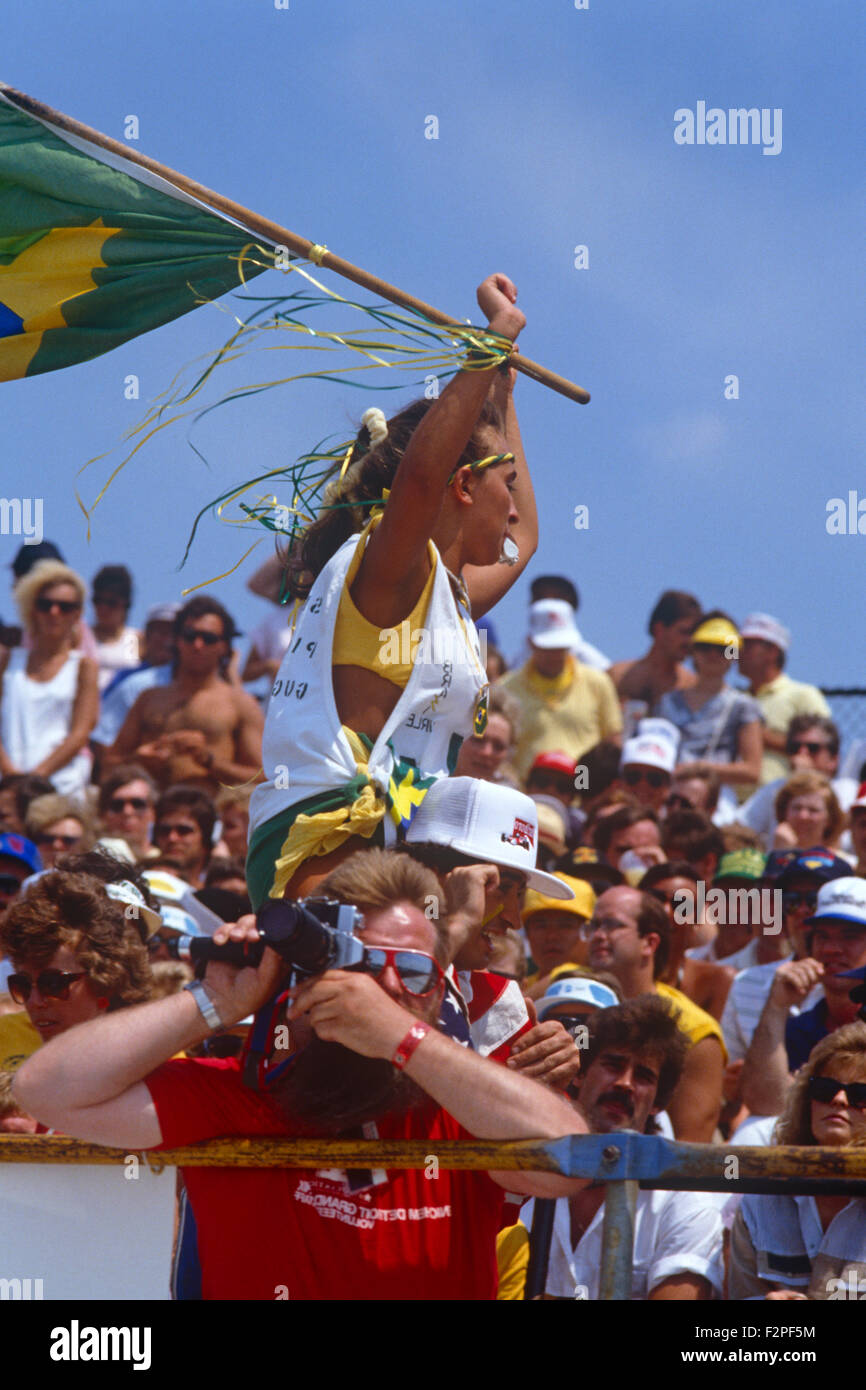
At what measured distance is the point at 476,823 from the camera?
3824mm

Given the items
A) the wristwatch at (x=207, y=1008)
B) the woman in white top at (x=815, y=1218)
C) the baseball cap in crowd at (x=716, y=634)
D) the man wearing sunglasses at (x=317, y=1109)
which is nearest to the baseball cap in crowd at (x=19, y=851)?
the woman in white top at (x=815, y=1218)

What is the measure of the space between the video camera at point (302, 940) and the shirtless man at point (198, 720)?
5.40 meters

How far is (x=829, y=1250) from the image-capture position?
12.0 feet

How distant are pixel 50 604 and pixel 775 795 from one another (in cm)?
400

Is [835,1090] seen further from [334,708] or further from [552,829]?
[552,829]

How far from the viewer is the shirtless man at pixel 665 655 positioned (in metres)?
9.51

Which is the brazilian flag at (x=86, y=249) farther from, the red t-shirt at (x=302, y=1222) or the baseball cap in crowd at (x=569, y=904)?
the baseball cap in crowd at (x=569, y=904)

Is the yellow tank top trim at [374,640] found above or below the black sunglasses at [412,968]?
above

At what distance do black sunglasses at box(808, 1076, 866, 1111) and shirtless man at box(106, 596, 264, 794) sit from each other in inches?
185

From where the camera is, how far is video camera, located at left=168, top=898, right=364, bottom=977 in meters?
2.76

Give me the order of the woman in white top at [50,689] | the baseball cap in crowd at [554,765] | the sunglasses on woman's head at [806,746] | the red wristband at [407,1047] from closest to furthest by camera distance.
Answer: the red wristband at [407,1047] → the baseball cap in crowd at [554,765] → the sunglasses on woman's head at [806,746] → the woman in white top at [50,689]

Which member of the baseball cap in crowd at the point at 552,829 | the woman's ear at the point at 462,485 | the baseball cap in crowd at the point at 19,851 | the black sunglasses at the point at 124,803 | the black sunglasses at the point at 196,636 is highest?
the black sunglasses at the point at 196,636
